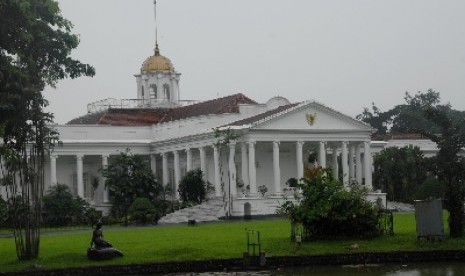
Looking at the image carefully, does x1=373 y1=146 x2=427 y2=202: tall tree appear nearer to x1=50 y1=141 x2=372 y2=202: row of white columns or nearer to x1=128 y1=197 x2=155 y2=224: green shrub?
x1=50 y1=141 x2=372 y2=202: row of white columns

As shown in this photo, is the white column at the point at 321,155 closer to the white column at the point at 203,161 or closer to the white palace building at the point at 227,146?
the white palace building at the point at 227,146

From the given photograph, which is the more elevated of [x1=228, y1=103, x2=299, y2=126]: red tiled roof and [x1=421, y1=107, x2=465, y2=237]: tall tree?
[x1=228, y1=103, x2=299, y2=126]: red tiled roof

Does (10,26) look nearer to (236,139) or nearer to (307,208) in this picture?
(307,208)

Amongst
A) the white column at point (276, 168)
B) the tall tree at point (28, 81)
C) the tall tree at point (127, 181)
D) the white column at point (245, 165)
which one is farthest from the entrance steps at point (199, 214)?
the tall tree at point (28, 81)

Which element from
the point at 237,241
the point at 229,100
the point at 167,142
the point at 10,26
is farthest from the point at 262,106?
the point at 10,26

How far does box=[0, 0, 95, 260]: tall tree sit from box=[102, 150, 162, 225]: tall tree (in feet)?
97.1

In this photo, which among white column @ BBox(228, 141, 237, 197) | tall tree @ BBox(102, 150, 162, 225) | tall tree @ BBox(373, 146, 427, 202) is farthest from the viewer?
tall tree @ BBox(373, 146, 427, 202)

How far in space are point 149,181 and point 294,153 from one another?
34.9ft

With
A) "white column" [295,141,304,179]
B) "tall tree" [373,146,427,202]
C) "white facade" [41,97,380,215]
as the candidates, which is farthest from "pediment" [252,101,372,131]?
"tall tree" [373,146,427,202]

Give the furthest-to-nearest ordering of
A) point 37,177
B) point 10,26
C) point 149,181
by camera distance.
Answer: point 149,181, point 37,177, point 10,26

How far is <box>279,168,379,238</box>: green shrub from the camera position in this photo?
30.3m

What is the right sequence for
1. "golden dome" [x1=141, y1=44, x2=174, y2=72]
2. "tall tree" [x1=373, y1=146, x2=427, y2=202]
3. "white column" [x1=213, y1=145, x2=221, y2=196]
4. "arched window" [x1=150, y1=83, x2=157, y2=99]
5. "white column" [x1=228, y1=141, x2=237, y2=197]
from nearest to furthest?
"white column" [x1=228, y1=141, x2=237, y2=197] → "white column" [x1=213, y1=145, x2=221, y2=196] → "tall tree" [x1=373, y1=146, x2=427, y2=202] → "golden dome" [x1=141, y1=44, x2=174, y2=72] → "arched window" [x1=150, y1=83, x2=157, y2=99]

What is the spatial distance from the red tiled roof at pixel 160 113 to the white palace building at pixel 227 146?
0.08 metres

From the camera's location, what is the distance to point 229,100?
6562cm
